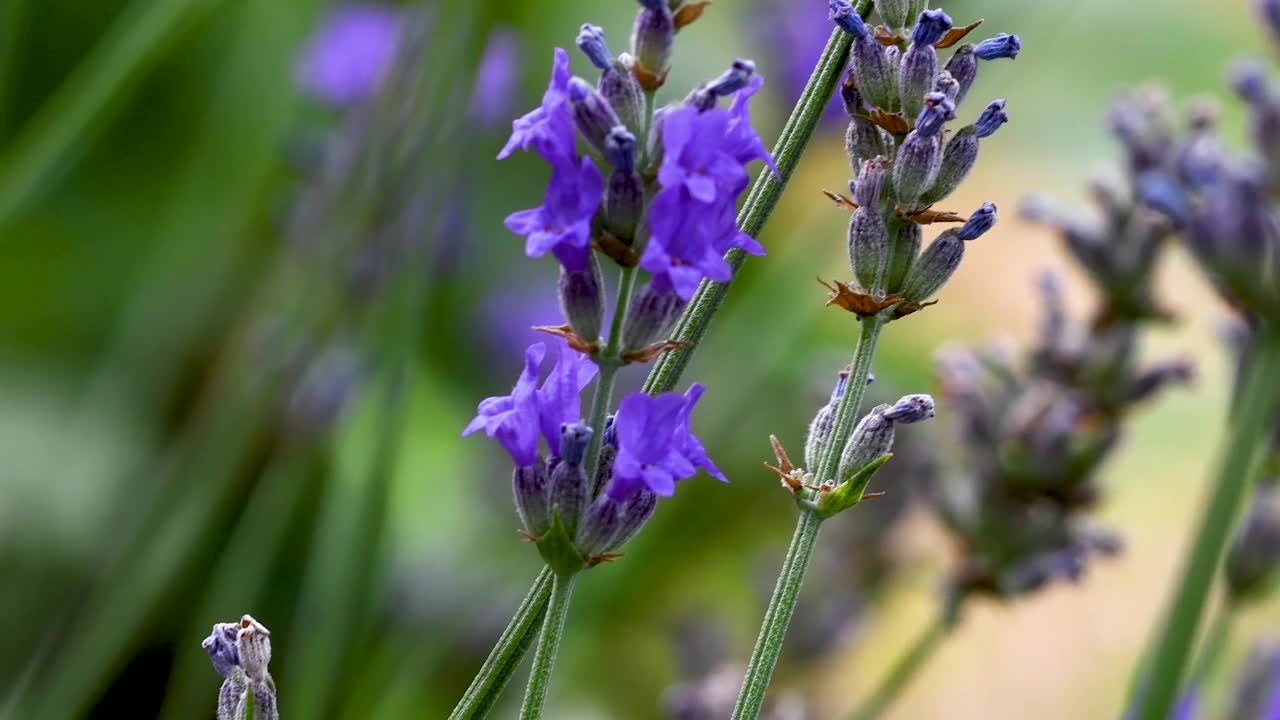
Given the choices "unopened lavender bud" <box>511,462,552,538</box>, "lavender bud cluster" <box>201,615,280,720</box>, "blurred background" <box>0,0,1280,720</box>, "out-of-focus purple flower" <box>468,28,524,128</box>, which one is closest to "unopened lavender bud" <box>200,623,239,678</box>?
"lavender bud cluster" <box>201,615,280,720</box>

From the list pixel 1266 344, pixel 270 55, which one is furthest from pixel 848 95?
pixel 270 55

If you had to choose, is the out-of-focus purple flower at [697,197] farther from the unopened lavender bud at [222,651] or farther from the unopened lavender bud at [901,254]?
the unopened lavender bud at [222,651]

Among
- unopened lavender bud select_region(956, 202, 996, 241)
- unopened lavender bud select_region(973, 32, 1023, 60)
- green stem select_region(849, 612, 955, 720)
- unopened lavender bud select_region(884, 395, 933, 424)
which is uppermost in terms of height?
unopened lavender bud select_region(973, 32, 1023, 60)

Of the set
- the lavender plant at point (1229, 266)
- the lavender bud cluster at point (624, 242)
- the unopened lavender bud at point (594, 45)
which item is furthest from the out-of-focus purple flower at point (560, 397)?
the lavender plant at point (1229, 266)

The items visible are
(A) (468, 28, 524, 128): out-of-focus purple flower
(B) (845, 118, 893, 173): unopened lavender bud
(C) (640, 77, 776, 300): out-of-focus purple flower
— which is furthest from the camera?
(A) (468, 28, 524, 128): out-of-focus purple flower

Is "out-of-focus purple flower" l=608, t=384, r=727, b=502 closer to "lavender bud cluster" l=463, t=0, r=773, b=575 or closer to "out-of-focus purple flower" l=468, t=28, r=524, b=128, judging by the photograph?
"lavender bud cluster" l=463, t=0, r=773, b=575

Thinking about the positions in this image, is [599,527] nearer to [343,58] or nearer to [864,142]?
[864,142]

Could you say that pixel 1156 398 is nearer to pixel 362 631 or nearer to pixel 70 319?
pixel 362 631

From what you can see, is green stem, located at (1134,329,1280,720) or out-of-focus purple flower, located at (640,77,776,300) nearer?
out-of-focus purple flower, located at (640,77,776,300)
